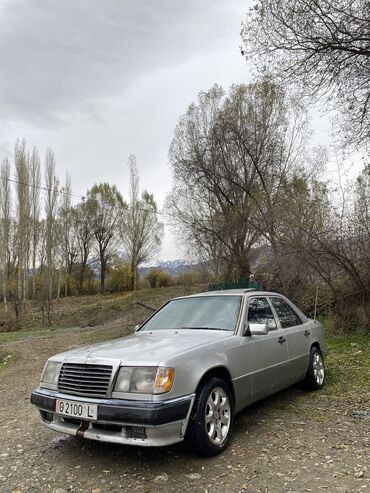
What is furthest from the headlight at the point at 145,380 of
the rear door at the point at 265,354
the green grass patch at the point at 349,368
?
the green grass patch at the point at 349,368

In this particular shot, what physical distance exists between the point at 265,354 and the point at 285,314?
124cm

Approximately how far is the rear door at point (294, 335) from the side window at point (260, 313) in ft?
0.69

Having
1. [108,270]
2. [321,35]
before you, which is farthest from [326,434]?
[108,270]

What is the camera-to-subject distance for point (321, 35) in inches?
318

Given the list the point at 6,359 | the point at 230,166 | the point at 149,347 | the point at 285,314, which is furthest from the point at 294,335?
the point at 230,166

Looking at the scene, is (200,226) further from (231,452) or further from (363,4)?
(231,452)

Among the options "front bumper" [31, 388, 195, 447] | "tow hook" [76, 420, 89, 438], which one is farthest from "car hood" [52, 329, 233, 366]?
"tow hook" [76, 420, 89, 438]

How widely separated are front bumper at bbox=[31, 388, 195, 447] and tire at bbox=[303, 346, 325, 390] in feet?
9.75

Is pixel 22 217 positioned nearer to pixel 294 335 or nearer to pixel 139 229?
pixel 139 229

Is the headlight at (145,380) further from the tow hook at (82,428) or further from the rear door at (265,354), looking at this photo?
the rear door at (265,354)

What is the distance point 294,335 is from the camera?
5.82 meters

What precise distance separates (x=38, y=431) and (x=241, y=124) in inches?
785

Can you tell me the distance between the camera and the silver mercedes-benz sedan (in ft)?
11.6

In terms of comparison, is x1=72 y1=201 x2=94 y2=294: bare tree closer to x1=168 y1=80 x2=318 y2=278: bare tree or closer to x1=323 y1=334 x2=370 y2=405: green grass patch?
x1=168 y1=80 x2=318 y2=278: bare tree
